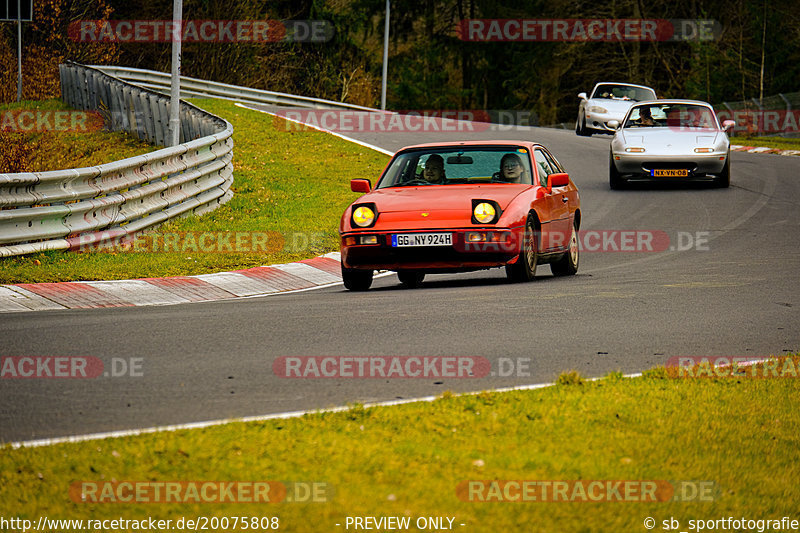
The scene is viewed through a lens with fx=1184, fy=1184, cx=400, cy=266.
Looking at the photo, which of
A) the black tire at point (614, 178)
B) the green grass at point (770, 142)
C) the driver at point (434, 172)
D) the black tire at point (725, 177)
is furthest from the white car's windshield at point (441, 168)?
the green grass at point (770, 142)

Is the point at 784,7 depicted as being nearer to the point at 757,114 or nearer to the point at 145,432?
the point at 757,114

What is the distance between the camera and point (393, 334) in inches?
332

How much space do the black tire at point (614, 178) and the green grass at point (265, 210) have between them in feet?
15.3

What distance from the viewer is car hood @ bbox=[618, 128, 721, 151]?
21.1 metres

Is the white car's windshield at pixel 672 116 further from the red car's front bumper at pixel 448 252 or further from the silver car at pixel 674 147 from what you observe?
the red car's front bumper at pixel 448 252

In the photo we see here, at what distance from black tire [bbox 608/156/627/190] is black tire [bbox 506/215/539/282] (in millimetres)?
10556

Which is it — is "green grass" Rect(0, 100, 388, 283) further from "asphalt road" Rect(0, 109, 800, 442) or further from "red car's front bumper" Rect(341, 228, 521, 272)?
"red car's front bumper" Rect(341, 228, 521, 272)

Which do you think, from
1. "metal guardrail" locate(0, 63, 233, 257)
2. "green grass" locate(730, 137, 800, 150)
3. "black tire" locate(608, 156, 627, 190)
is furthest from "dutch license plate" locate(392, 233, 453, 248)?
"green grass" locate(730, 137, 800, 150)

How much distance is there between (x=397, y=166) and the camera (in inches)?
497

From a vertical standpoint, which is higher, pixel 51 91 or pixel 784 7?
pixel 784 7

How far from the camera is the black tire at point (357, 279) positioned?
1190 centimetres

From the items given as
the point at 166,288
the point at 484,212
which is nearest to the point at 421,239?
the point at 484,212

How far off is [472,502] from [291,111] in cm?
3499

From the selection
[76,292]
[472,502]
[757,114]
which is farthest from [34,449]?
[757,114]
